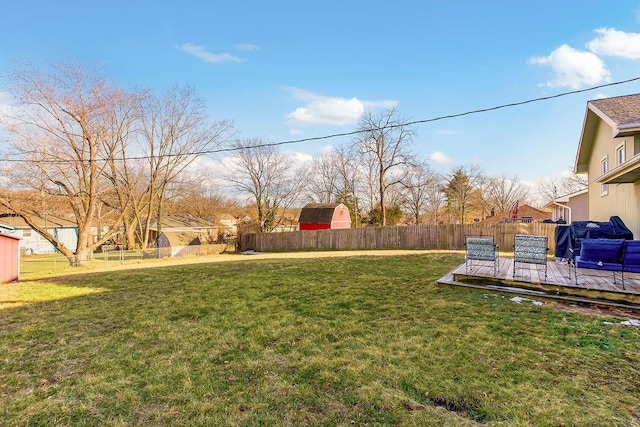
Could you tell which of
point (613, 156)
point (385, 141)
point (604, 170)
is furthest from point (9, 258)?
point (385, 141)

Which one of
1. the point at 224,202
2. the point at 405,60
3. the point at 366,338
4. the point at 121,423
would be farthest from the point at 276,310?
the point at 224,202

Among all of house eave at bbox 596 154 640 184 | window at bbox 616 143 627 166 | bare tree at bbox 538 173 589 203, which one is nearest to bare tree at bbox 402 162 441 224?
bare tree at bbox 538 173 589 203

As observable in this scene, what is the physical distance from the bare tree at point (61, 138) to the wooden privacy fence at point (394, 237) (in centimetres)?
1108

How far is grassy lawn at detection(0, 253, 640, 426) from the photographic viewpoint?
233cm

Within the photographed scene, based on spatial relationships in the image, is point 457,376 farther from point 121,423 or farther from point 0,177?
point 0,177

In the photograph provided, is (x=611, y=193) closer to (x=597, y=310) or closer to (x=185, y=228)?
(x=597, y=310)

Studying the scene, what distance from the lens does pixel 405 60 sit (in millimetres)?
12383

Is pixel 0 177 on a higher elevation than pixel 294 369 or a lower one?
higher

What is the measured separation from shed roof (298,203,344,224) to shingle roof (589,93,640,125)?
21916mm

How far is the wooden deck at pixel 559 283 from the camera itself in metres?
5.02

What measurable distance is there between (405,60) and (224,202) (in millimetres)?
31772

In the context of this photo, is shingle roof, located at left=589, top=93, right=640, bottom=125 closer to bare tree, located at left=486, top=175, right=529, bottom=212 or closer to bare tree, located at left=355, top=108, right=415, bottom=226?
bare tree, located at left=355, top=108, right=415, bottom=226

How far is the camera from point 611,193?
32.5 ft

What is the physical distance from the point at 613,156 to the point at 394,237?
1222 centimetres
